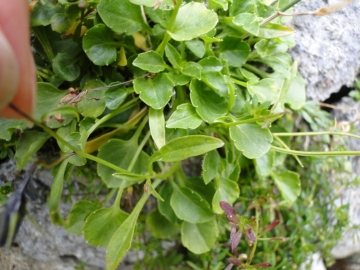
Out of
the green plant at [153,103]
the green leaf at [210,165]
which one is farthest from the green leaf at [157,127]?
the green leaf at [210,165]

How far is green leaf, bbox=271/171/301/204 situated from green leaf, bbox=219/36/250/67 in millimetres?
292

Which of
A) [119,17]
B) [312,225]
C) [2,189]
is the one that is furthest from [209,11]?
[312,225]

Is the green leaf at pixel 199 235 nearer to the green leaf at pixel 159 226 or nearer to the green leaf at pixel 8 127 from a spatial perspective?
the green leaf at pixel 159 226

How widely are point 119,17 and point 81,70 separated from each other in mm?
149

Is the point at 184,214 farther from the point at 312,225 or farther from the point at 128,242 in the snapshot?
the point at 312,225

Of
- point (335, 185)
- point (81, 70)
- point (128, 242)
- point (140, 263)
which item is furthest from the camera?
point (335, 185)

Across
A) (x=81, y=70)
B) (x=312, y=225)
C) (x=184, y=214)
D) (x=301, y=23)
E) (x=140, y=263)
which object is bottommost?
(x=312, y=225)

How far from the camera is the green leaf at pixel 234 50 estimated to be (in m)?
0.78

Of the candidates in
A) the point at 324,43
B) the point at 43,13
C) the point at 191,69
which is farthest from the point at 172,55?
the point at 324,43

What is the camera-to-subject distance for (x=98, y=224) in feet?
2.39

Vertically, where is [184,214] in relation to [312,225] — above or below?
above

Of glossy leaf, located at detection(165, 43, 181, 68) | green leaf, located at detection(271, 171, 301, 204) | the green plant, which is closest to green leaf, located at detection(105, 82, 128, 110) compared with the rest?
the green plant

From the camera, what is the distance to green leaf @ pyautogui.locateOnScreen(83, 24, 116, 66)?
702 millimetres

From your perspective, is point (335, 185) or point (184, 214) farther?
point (335, 185)
